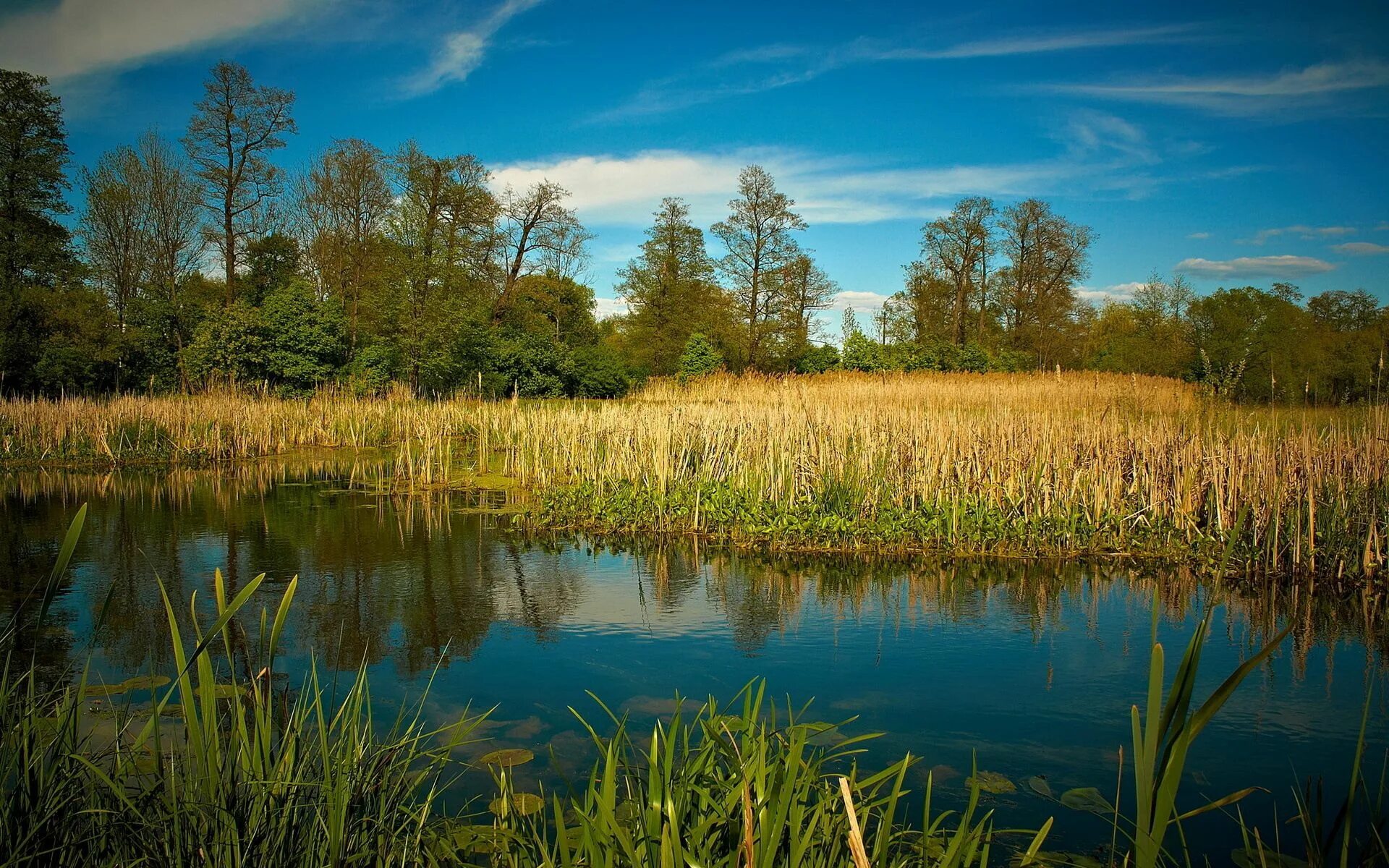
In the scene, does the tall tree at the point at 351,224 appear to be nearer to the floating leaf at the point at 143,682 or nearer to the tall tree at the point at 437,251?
the tall tree at the point at 437,251

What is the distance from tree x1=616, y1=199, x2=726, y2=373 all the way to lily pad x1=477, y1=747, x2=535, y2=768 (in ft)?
109

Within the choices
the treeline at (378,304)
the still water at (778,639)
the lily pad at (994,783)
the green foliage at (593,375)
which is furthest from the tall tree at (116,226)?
the lily pad at (994,783)

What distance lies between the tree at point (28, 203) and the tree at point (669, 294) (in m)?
22.2

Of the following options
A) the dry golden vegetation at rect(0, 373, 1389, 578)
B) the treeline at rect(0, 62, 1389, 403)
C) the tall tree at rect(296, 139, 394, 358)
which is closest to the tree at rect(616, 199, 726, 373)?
the treeline at rect(0, 62, 1389, 403)

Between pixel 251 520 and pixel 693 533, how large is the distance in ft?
16.6

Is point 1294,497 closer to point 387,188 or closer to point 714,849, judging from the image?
point 714,849

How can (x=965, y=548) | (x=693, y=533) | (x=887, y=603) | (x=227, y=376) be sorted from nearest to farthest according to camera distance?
(x=887, y=603) → (x=965, y=548) → (x=693, y=533) → (x=227, y=376)

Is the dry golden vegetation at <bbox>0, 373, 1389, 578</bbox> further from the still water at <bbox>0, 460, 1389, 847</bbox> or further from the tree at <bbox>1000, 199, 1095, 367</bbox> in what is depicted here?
the tree at <bbox>1000, 199, 1095, 367</bbox>

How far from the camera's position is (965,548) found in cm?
733

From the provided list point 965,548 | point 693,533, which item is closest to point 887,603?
point 965,548

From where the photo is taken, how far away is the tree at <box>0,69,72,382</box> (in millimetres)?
23922

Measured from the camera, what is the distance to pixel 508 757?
11.0 ft

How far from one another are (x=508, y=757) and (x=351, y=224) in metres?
33.2

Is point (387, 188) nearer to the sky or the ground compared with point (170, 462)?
nearer to the sky
